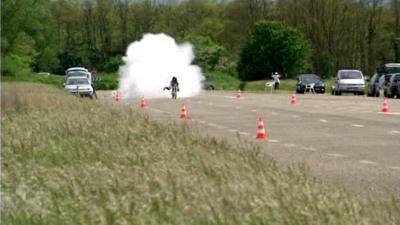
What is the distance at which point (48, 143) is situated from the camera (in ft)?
45.8

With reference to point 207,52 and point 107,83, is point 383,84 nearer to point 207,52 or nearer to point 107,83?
point 107,83

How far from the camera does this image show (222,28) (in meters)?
110

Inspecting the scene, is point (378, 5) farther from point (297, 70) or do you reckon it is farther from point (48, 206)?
point (48, 206)

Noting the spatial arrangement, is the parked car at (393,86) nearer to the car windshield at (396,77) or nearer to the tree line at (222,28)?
the car windshield at (396,77)

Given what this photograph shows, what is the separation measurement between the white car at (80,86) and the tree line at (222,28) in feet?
104

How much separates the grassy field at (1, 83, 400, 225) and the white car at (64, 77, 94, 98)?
39157mm

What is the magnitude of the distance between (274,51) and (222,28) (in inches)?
661

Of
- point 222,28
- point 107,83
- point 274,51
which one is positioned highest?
point 222,28

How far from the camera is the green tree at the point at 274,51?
92.9 metres

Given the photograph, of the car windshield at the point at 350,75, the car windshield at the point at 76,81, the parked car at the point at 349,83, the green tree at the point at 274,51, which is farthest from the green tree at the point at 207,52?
the car windshield at the point at 76,81

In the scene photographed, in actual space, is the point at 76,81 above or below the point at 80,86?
above

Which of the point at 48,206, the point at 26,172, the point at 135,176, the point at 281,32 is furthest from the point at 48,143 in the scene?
the point at 281,32

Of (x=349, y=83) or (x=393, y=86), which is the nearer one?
(x=393, y=86)

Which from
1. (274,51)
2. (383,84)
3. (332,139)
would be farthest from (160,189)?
(274,51)
